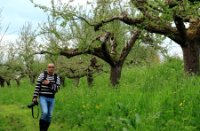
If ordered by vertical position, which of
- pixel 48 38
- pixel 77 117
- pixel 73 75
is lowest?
pixel 77 117

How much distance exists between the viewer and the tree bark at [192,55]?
15.6 meters

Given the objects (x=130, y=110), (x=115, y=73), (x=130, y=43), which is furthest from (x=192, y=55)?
(x=115, y=73)

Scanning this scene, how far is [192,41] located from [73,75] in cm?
1524

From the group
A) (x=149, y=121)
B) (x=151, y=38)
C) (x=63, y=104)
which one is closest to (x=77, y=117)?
(x=63, y=104)

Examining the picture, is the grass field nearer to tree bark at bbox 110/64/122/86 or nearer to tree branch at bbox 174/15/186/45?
tree branch at bbox 174/15/186/45

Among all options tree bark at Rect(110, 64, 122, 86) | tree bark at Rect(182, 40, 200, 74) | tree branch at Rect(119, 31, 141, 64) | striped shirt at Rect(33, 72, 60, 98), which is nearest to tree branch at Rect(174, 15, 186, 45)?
tree bark at Rect(182, 40, 200, 74)

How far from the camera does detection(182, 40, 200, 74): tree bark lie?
15.6 m

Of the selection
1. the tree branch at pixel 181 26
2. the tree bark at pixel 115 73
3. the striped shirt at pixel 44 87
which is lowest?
the striped shirt at pixel 44 87

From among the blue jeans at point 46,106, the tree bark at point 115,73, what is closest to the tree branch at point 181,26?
the blue jeans at point 46,106

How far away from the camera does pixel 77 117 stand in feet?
47.8

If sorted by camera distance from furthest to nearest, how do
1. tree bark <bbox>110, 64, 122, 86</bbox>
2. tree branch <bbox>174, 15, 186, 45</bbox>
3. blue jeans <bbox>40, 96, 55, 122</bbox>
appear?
tree bark <bbox>110, 64, 122, 86</bbox> → tree branch <bbox>174, 15, 186, 45</bbox> → blue jeans <bbox>40, 96, 55, 122</bbox>

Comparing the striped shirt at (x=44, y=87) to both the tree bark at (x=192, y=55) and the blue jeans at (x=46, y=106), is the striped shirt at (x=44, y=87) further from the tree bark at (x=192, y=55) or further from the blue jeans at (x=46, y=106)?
the tree bark at (x=192, y=55)

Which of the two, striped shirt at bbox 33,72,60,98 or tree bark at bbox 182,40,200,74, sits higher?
tree bark at bbox 182,40,200,74

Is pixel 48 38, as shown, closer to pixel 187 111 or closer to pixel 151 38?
pixel 151 38
